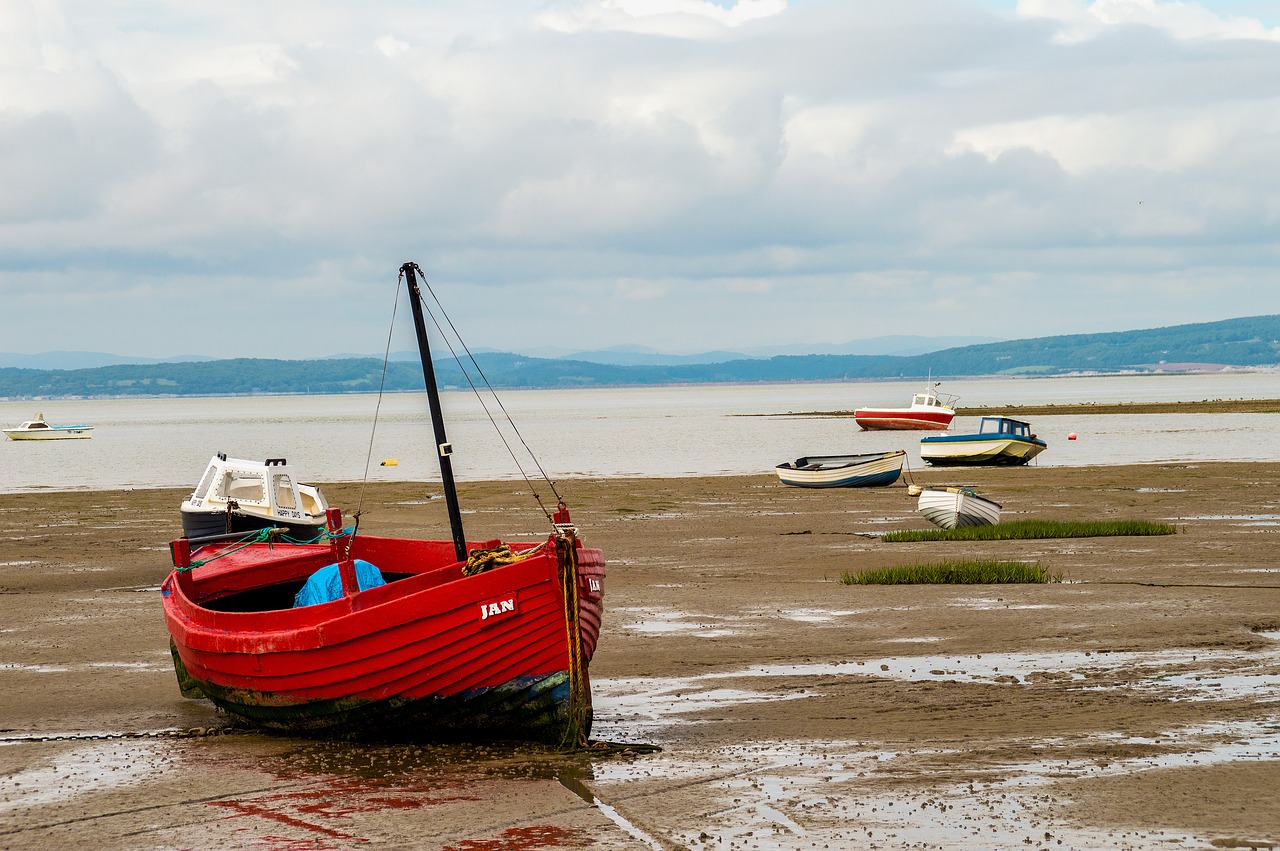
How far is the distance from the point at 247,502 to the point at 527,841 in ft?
60.6

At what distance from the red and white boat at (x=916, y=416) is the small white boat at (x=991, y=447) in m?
30.3

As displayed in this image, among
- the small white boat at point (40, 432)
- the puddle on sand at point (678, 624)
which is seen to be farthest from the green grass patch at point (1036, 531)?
the small white boat at point (40, 432)

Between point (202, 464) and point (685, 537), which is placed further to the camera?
point (202, 464)

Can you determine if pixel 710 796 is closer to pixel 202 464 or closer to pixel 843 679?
pixel 843 679

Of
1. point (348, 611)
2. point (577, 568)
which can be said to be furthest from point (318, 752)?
point (577, 568)

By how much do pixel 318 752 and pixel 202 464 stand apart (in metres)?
66.8

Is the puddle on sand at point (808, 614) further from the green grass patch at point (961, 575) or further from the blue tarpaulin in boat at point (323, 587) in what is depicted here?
the blue tarpaulin in boat at point (323, 587)

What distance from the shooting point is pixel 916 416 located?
292 ft

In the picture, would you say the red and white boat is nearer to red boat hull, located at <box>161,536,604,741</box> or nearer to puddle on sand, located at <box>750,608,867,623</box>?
puddle on sand, located at <box>750,608,867,623</box>

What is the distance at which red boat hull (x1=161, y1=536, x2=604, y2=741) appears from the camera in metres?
11.4

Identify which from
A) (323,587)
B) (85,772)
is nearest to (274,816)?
(85,772)

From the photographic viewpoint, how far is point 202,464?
7550 cm

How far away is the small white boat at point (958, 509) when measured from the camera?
93.6ft

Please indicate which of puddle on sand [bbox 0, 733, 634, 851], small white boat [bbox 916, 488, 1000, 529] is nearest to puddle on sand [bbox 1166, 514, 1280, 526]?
small white boat [bbox 916, 488, 1000, 529]
